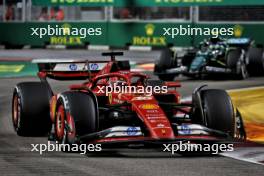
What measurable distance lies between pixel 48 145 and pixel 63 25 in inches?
999

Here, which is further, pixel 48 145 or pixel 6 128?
pixel 6 128

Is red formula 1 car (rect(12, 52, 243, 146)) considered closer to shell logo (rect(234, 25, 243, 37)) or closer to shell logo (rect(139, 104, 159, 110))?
shell logo (rect(139, 104, 159, 110))

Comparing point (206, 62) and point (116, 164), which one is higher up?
point (116, 164)

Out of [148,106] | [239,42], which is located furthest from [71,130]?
[239,42]

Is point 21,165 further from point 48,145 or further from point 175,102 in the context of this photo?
point 175,102

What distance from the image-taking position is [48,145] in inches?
413

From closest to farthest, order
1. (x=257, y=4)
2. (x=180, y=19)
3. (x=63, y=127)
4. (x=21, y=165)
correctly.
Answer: (x=21, y=165) → (x=63, y=127) → (x=257, y=4) → (x=180, y=19)

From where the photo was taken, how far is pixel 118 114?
10641 mm

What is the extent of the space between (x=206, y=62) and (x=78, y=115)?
457 inches

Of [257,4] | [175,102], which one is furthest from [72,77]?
[257,4]

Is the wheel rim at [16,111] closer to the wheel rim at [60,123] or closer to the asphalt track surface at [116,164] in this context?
the asphalt track surface at [116,164]

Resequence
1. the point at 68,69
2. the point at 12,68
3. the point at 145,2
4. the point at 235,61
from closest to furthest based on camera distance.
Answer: the point at 68,69 < the point at 235,61 < the point at 12,68 < the point at 145,2

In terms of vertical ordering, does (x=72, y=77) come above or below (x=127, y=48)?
above
